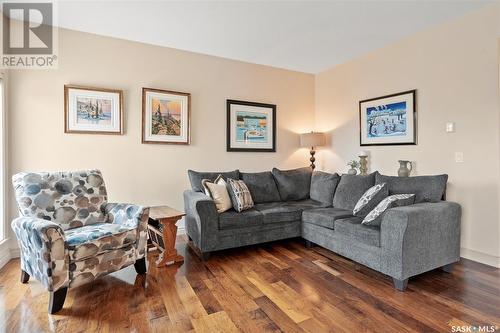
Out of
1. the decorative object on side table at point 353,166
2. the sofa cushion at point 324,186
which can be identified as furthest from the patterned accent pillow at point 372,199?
the decorative object on side table at point 353,166

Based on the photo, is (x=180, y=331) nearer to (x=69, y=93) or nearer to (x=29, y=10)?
(x=69, y=93)

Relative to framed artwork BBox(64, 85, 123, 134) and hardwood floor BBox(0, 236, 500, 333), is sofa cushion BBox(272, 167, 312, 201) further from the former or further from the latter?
framed artwork BBox(64, 85, 123, 134)

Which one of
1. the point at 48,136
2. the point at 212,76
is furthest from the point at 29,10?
the point at 212,76

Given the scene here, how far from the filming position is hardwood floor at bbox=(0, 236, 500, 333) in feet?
5.60

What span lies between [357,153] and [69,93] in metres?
3.93

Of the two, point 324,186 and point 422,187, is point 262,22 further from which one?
point 422,187

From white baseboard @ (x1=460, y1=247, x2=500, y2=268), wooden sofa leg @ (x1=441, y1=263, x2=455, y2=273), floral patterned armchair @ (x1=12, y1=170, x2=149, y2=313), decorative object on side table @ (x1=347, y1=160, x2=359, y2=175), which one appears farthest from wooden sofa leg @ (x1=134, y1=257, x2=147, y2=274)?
white baseboard @ (x1=460, y1=247, x2=500, y2=268)

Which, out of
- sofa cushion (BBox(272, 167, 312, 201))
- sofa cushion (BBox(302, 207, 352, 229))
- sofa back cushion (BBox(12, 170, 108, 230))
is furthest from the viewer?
sofa cushion (BBox(272, 167, 312, 201))

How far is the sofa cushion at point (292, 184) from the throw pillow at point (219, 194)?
93 cm

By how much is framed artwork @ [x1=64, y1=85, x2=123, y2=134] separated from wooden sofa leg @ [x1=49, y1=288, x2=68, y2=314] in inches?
76.9

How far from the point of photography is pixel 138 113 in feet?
11.4

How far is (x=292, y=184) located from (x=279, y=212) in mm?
730

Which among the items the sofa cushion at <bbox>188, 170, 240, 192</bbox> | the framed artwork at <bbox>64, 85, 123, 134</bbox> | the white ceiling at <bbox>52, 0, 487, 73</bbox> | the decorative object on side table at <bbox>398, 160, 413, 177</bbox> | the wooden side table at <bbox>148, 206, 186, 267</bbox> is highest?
the white ceiling at <bbox>52, 0, 487, 73</bbox>

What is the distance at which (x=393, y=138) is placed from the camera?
3531 mm
